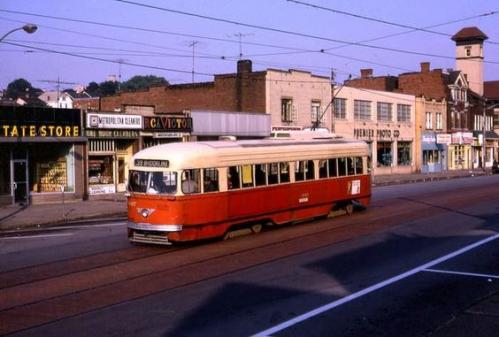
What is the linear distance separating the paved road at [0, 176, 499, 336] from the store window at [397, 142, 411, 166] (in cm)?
4316

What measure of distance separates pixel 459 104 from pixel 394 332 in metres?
69.3

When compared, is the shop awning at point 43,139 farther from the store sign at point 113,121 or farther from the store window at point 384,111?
the store window at point 384,111

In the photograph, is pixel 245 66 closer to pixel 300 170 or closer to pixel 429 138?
pixel 300 170

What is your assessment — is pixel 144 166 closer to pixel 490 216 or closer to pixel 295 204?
pixel 295 204

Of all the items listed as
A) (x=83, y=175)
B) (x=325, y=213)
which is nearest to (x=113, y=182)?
(x=83, y=175)

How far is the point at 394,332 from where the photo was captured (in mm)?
8391

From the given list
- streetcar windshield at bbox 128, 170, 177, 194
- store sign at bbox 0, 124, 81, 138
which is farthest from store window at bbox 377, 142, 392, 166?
streetcar windshield at bbox 128, 170, 177, 194

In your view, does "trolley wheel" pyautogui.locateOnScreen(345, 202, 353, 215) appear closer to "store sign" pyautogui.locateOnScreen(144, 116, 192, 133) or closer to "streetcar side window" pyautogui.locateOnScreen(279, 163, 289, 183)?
"streetcar side window" pyautogui.locateOnScreen(279, 163, 289, 183)

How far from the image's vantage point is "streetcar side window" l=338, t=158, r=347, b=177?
70.7ft

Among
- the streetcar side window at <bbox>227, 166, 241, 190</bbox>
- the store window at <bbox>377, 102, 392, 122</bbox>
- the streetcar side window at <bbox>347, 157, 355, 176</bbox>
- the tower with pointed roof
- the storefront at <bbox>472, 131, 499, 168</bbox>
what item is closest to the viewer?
the streetcar side window at <bbox>227, 166, 241, 190</bbox>

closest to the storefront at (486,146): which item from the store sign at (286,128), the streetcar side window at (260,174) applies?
the store sign at (286,128)

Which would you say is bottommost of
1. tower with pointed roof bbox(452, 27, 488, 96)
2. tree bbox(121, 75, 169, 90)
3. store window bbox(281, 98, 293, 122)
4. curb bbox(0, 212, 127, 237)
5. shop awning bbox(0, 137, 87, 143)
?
curb bbox(0, 212, 127, 237)

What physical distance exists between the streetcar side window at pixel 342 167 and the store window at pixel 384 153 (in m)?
36.7

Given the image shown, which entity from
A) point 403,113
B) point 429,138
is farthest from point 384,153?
point 429,138
